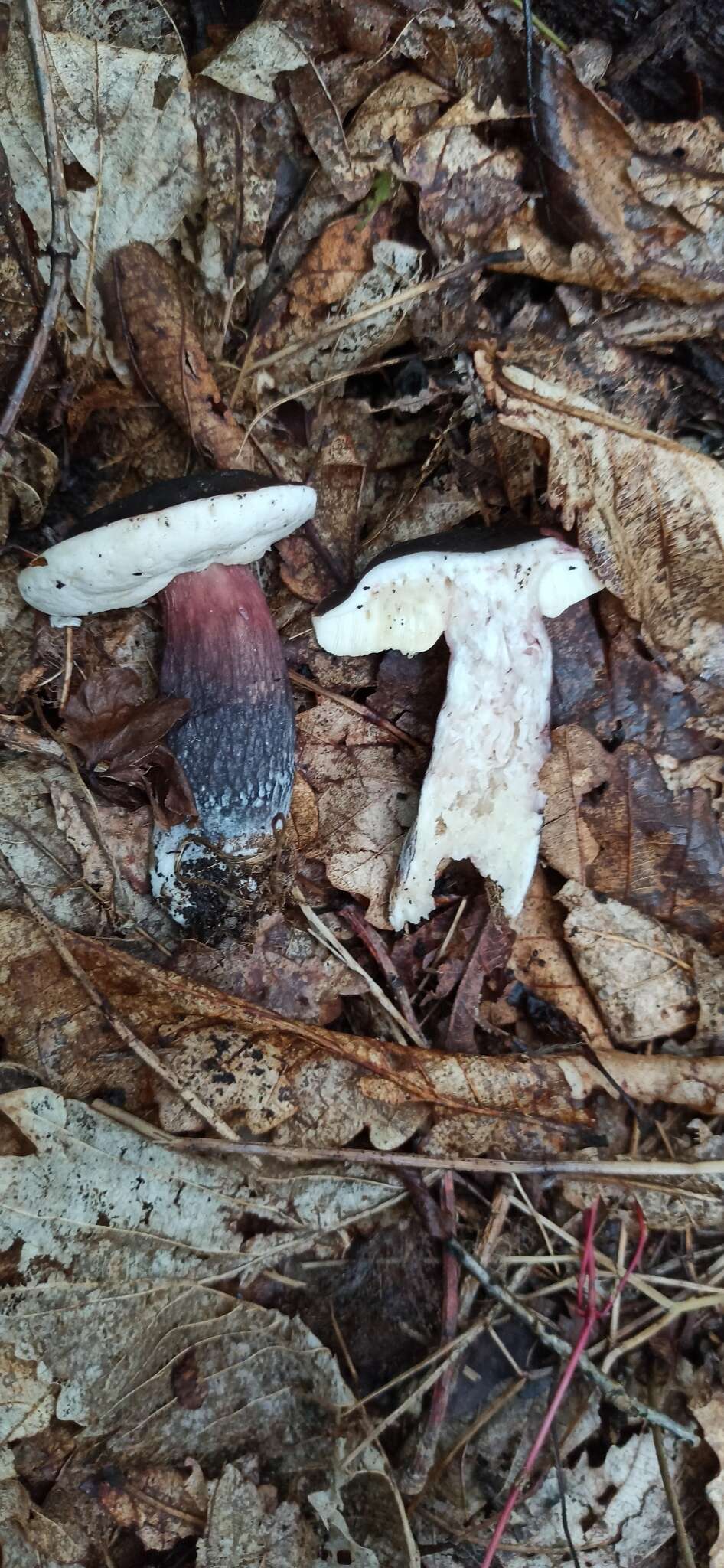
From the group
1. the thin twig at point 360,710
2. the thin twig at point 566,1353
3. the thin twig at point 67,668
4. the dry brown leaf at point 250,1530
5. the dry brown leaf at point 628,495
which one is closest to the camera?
the dry brown leaf at point 250,1530

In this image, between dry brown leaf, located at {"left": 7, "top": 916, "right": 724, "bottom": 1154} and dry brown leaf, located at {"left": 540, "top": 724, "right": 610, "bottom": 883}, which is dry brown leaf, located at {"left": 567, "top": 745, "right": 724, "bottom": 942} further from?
dry brown leaf, located at {"left": 7, "top": 916, "right": 724, "bottom": 1154}

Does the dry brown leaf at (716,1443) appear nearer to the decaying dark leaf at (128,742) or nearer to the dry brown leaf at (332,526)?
the decaying dark leaf at (128,742)

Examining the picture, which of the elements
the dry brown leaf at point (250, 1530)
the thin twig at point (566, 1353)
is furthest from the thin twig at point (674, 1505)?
the dry brown leaf at point (250, 1530)

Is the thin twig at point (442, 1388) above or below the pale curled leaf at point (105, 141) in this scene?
below

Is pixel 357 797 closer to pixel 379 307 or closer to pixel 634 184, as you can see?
pixel 379 307

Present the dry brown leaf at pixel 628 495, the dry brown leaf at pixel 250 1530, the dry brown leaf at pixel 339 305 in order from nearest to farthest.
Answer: the dry brown leaf at pixel 250 1530 < the dry brown leaf at pixel 628 495 < the dry brown leaf at pixel 339 305

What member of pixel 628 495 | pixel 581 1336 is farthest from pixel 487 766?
pixel 581 1336

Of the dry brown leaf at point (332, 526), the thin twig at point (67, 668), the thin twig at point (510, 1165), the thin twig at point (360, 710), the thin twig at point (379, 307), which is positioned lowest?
the thin twig at point (510, 1165)

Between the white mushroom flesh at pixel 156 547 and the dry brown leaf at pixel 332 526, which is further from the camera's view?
the dry brown leaf at pixel 332 526
